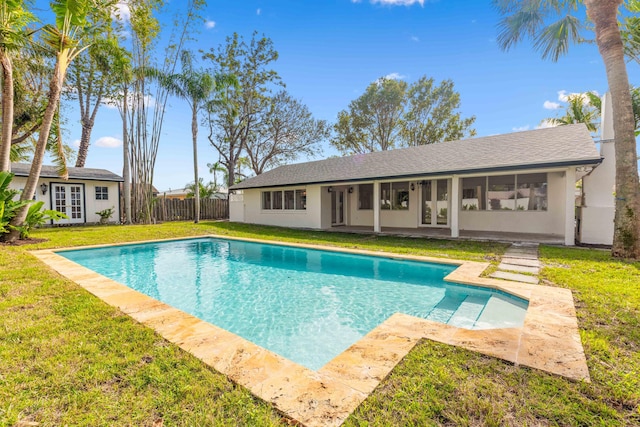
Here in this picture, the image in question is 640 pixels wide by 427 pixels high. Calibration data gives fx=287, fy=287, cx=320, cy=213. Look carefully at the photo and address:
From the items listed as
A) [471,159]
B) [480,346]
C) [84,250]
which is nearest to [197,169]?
[84,250]

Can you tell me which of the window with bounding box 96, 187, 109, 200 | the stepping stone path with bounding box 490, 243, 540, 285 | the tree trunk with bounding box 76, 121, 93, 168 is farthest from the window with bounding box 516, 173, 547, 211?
the tree trunk with bounding box 76, 121, 93, 168

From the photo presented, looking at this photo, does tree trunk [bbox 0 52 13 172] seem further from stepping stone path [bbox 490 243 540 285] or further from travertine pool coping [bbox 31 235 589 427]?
stepping stone path [bbox 490 243 540 285]

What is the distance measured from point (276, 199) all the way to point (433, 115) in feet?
62.2

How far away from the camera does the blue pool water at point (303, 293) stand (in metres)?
4.27

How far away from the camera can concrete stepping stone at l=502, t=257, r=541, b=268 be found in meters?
6.71

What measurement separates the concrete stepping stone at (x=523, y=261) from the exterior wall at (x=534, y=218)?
16.8ft

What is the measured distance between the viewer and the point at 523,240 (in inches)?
396

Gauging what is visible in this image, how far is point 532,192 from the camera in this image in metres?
11.1

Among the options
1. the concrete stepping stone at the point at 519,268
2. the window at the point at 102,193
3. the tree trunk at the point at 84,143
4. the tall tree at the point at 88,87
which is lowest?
the concrete stepping stone at the point at 519,268

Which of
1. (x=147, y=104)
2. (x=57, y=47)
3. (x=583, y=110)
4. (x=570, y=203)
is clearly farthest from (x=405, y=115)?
(x=57, y=47)

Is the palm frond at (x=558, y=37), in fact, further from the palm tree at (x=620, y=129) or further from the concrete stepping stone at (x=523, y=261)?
the concrete stepping stone at (x=523, y=261)

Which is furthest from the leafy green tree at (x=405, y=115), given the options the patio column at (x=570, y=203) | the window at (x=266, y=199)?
the patio column at (x=570, y=203)

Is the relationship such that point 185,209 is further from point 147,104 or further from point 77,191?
point 147,104

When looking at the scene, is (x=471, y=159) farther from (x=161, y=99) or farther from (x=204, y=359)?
(x=161, y=99)
